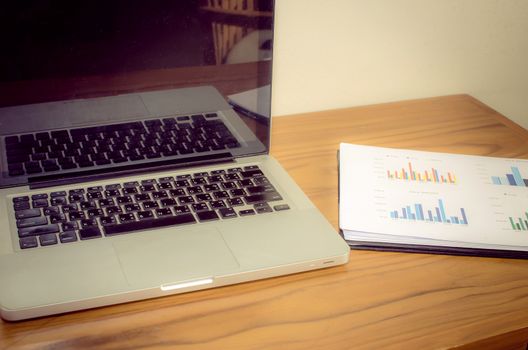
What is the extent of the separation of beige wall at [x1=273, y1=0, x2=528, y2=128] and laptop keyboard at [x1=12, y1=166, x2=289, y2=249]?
309mm

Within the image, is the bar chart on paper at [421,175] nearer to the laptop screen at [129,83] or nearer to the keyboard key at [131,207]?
the laptop screen at [129,83]

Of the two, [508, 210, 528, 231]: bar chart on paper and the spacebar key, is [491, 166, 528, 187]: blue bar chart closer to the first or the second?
[508, 210, 528, 231]: bar chart on paper

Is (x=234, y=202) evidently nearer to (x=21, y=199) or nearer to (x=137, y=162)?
(x=137, y=162)

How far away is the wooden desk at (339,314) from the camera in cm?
65

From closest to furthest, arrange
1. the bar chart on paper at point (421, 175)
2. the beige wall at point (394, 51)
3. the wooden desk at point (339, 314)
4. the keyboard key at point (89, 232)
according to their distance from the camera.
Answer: the wooden desk at point (339, 314), the keyboard key at point (89, 232), the bar chart on paper at point (421, 175), the beige wall at point (394, 51)

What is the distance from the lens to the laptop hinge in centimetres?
84

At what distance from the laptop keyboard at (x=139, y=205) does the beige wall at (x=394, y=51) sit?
31 cm

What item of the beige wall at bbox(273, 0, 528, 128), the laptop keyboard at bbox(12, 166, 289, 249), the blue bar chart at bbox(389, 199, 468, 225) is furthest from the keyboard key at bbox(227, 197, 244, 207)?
the beige wall at bbox(273, 0, 528, 128)

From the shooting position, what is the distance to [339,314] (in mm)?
689

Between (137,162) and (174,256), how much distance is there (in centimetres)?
21

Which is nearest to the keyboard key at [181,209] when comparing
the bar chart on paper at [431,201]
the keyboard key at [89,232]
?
the keyboard key at [89,232]

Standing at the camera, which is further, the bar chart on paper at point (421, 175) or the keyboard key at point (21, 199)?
the bar chart on paper at point (421, 175)

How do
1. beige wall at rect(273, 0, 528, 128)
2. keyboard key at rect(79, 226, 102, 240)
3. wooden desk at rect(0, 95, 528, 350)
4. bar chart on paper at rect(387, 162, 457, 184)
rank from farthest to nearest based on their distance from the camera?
beige wall at rect(273, 0, 528, 128), bar chart on paper at rect(387, 162, 457, 184), keyboard key at rect(79, 226, 102, 240), wooden desk at rect(0, 95, 528, 350)

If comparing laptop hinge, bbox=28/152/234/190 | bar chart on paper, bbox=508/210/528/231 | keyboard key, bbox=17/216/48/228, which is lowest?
bar chart on paper, bbox=508/210/528/231
